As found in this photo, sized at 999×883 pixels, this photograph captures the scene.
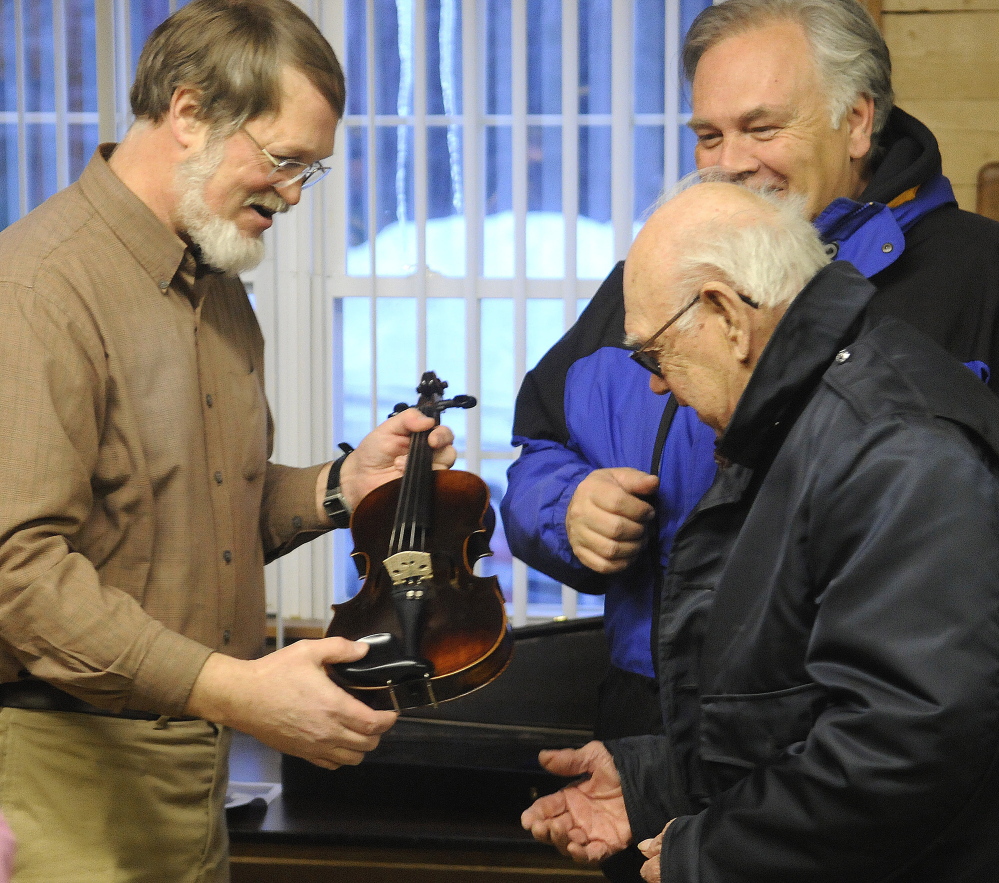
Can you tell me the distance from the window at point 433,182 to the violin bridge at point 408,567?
1.70 meters

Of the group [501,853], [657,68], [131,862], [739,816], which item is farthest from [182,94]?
[657,68]

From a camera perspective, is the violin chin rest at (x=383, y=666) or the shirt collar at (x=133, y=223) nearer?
the violin chin rest at (x=383, y=666)

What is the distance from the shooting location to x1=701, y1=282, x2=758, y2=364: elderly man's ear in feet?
3.92

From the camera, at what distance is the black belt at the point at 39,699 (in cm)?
148

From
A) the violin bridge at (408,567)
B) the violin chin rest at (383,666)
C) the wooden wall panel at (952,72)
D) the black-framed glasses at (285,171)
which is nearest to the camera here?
the violin chin rest at (383,666)

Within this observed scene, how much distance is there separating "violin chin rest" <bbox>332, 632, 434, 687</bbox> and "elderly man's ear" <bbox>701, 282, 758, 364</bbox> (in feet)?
1.71

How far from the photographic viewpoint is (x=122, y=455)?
1.46m

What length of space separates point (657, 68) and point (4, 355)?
2312mm

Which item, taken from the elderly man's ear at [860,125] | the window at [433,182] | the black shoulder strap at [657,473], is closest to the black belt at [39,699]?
the black shoulder strap at [657,473]

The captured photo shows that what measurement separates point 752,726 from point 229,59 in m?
1.14

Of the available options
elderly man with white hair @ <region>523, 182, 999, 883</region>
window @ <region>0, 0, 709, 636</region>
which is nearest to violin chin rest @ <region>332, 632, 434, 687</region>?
elderly man with white hair @ <region>523, 182, 999, 883</region>

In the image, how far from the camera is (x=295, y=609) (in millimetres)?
3326

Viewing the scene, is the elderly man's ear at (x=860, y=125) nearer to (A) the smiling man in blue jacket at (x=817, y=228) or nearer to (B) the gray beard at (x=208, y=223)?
(A) the smiling man in blue jacket at (x=817, y=228)

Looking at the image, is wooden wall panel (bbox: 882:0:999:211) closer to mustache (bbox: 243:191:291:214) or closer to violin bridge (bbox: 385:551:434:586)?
mustache (bbox: 243:191:291:214)
